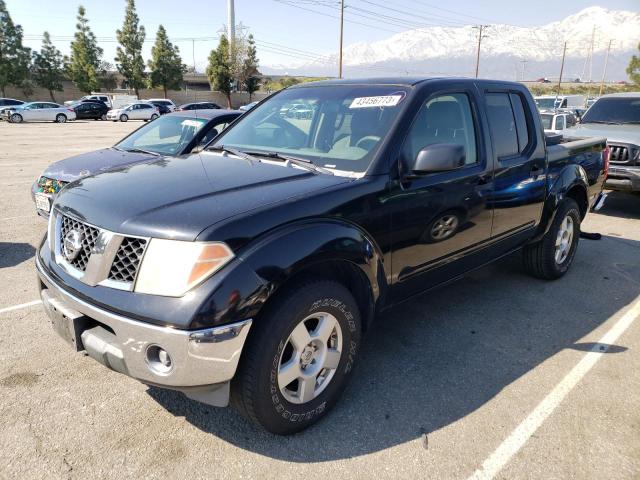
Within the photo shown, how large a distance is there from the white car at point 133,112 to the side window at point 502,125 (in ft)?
116

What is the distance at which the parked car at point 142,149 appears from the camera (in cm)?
596

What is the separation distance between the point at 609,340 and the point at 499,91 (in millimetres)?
2172

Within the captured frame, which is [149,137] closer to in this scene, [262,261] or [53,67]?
[262,261]

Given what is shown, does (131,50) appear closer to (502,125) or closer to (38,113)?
(38,113)

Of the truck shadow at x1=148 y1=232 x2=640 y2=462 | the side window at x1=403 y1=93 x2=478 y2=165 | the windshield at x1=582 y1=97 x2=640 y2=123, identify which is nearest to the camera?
the truck shadow at x1=148 y1=232 x2=640 y2=462

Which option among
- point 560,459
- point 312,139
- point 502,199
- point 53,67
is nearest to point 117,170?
point 312,139

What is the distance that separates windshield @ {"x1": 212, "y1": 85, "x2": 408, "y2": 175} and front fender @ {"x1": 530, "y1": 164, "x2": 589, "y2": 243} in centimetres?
213

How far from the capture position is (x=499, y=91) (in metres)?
4.14

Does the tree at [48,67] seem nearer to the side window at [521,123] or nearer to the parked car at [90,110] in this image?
the parked car at [90,110]

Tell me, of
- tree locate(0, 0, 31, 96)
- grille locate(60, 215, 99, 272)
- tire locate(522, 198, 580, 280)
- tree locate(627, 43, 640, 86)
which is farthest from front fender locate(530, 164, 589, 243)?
tree locate(0, 0, 31, 96)

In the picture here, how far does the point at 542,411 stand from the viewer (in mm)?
2979

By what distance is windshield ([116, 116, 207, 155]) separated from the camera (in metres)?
6.68

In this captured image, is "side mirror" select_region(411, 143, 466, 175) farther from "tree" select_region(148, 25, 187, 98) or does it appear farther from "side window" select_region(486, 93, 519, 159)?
"tree" select_region(148, 25, 187, 98)

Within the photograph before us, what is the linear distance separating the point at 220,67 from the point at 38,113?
92.8 ft
